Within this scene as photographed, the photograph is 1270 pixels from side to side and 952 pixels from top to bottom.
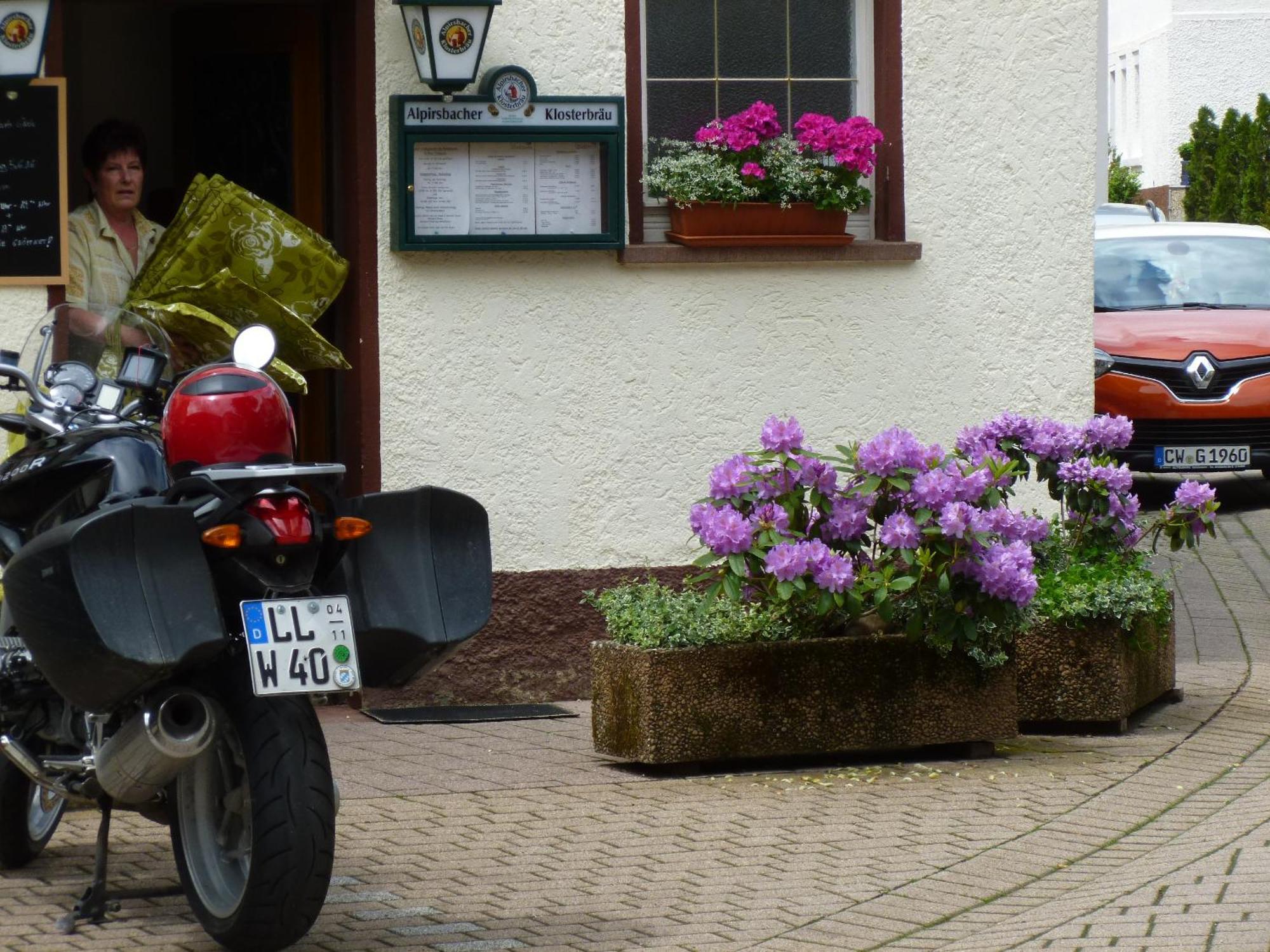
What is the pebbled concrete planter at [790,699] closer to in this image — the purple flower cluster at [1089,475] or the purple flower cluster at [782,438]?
the purple flower cluster at [782,438]

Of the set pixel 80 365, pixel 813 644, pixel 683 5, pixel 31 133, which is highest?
pixel 683 5

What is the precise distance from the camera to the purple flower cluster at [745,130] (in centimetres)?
825

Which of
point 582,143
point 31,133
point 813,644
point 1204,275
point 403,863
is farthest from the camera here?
point 1204,275

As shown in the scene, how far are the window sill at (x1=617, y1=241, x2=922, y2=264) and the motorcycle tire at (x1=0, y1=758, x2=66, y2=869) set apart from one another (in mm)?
3425

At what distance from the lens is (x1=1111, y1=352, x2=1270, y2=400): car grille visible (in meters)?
13.8

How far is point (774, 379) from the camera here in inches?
336

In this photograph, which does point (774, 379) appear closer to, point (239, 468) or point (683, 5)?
point (683, 5)

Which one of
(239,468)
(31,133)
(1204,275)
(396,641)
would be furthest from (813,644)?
(1204,275)

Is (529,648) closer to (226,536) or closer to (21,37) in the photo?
(21,37)

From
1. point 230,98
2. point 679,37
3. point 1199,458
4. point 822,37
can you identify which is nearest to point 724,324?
point 679,37

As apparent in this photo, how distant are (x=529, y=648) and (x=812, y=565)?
2.01 meters

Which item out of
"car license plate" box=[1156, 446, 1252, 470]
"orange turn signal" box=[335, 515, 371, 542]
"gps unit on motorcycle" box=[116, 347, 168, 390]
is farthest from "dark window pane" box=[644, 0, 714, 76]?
"car license plate" box=[1156, 446, 1252, 470]

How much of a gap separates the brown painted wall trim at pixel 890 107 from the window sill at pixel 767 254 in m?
0.12

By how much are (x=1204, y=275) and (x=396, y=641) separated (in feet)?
37.1
